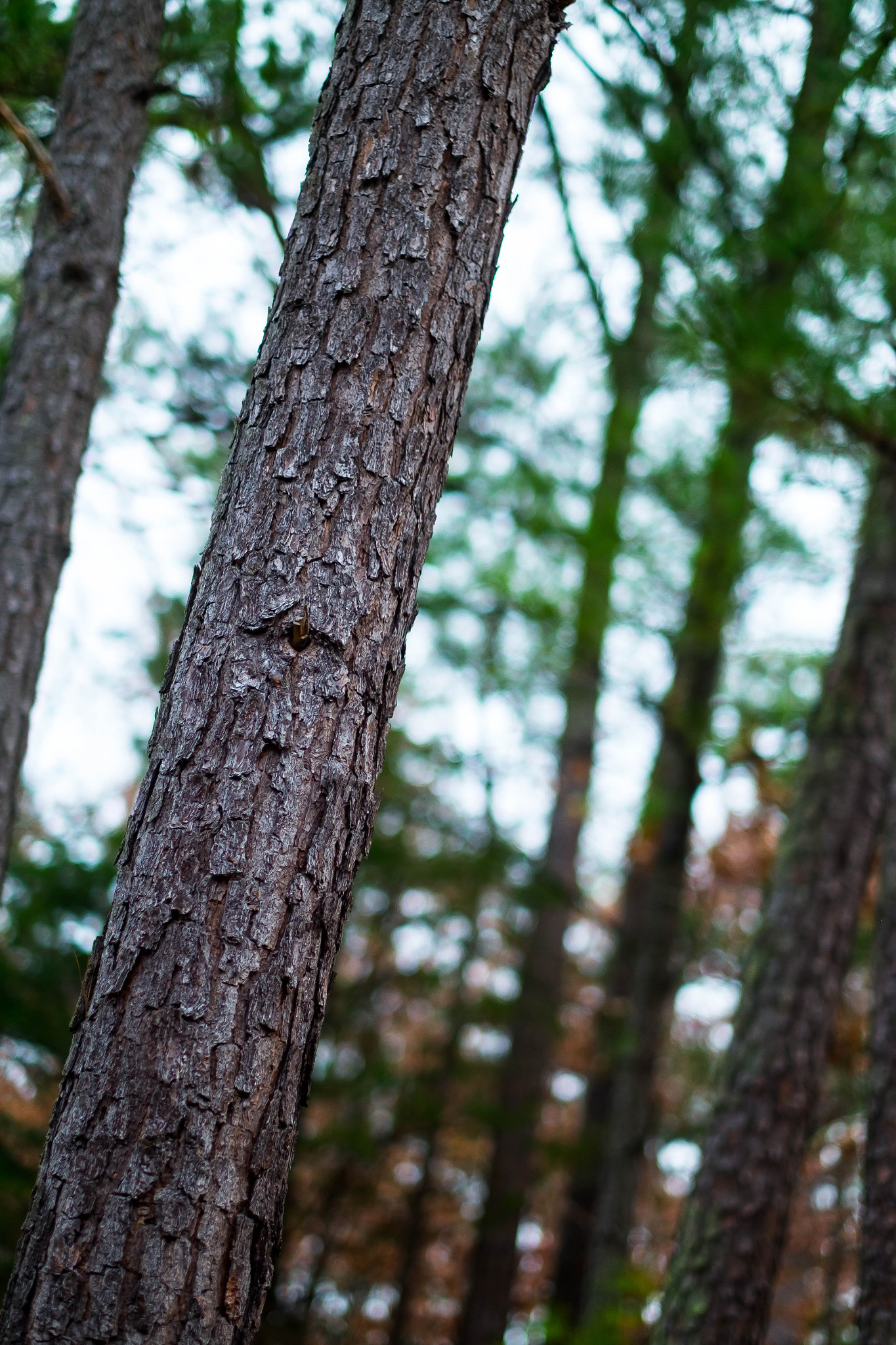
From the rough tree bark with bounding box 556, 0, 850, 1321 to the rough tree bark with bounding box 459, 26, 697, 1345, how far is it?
0.53 metres

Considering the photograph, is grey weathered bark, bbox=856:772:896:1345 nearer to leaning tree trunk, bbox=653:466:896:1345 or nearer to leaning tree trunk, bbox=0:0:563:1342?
leaning tree trunk, bbox=653:466:896:1345

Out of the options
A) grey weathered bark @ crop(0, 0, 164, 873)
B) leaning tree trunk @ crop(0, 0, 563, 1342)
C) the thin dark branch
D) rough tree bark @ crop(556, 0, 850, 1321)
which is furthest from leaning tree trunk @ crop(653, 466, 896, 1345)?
grey weathered bark @ crop(0, 0, 164, 873)

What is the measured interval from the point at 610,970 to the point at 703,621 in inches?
166

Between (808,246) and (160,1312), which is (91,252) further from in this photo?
(160,1312)

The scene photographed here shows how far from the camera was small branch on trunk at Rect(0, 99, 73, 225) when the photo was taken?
2.75m

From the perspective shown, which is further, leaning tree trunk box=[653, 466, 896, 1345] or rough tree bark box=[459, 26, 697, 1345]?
rough tree bark box=[459, 26, 697, 1345]

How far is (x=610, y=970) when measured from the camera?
945cm

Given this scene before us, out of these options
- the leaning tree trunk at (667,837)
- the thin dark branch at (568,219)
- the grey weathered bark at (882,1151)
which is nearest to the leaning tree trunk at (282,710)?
the thin dark branch at (568,219)

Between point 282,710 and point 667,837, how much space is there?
5.68 meters

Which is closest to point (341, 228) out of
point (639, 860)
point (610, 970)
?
point (639, 860)

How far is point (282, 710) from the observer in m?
1.57

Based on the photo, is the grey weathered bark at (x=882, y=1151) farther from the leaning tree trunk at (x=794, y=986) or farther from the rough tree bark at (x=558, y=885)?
the rough tree bark at (x=558, y=885)

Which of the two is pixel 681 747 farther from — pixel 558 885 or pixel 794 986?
pixel 794 986

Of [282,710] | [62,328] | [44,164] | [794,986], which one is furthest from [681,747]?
[282,710]
